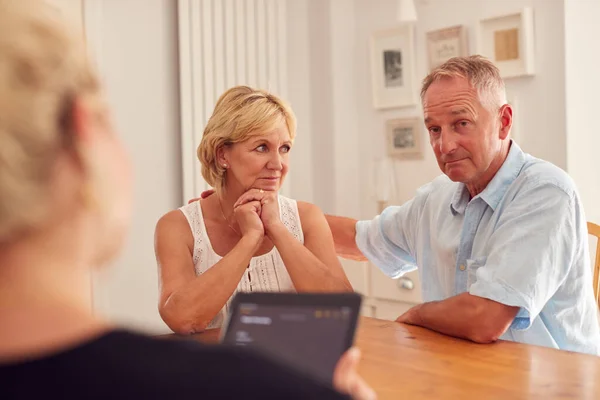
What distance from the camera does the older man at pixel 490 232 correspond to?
1.85 m

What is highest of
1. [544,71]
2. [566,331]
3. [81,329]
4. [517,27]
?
[517,27]

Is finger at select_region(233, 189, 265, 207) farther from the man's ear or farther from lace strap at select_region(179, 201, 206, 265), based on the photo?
the man's ear

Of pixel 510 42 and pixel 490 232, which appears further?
pixel 510 42

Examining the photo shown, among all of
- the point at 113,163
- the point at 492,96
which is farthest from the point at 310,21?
the point at 113,163

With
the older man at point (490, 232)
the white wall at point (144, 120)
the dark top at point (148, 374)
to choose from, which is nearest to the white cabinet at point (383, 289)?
the white wall at point (144, 120)

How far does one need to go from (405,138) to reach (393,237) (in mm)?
2040

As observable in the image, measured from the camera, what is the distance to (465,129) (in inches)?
84.7

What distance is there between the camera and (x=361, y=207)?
4.69 metres

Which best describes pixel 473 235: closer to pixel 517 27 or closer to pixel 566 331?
pixel 566 331

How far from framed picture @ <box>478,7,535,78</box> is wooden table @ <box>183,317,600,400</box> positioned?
2373mm

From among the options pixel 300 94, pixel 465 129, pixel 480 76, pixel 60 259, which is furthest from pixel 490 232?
pixel 300 94

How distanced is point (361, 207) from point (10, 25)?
165 inches

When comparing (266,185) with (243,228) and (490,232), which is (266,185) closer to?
(243,228)

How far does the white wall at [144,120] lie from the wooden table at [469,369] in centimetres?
226
